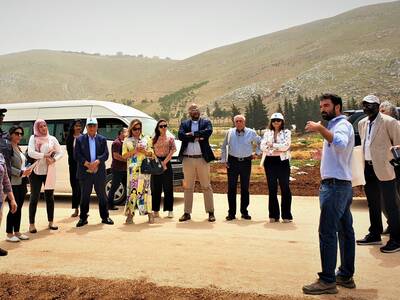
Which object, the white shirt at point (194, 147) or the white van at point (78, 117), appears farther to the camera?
the white van at point (78, 117)

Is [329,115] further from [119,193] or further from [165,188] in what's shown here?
[119,193]

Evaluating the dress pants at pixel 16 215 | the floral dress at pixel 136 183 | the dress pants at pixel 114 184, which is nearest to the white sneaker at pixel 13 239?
the dress pants at pixel 16 215

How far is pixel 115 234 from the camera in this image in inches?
277

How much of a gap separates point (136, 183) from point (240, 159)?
1.96 metres

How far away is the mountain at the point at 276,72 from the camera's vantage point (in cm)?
10225

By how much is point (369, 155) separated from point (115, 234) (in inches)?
157

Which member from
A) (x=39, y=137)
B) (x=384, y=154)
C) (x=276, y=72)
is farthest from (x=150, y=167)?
(x=276, y=72)

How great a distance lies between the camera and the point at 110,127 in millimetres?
10508

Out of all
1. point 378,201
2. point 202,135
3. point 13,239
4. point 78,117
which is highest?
point 78,117

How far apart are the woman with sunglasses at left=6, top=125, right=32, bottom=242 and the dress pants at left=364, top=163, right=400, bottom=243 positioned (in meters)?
4.99

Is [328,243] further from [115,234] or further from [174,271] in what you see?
[115,234]

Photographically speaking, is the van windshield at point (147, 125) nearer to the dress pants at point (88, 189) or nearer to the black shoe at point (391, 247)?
the dress pants at point (88, 189)

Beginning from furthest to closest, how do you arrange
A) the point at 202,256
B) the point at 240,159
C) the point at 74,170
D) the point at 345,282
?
the point at 74,170 → the point at 240,159 → the point at 202,256 → the point at 345,282

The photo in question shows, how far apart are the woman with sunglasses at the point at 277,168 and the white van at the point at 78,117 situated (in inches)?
111
